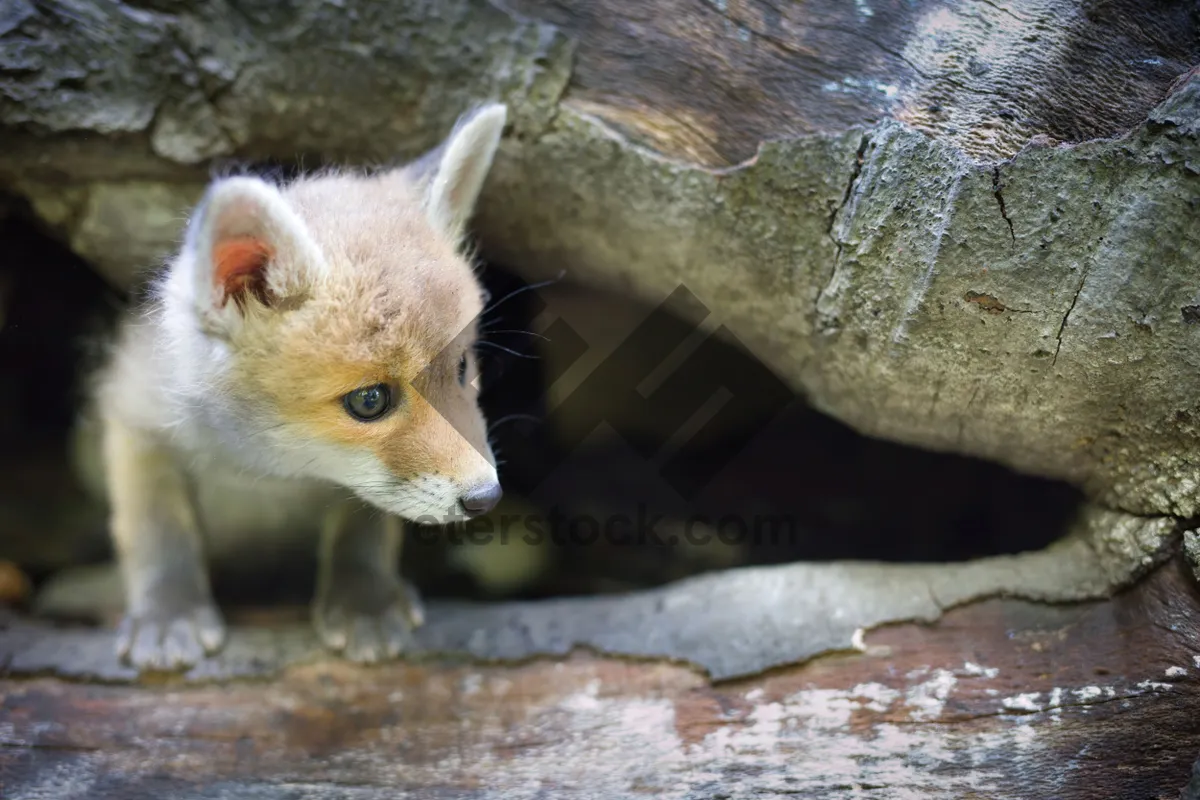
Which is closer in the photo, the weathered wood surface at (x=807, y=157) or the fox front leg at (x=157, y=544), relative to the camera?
the weathered wood surface at (x=807, y=157)

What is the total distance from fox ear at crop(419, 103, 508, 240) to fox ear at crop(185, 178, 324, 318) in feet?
1.43

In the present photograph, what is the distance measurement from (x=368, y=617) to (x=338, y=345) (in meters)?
0.89

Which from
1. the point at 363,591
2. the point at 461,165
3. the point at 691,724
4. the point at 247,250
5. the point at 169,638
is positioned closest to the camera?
the point at 247,250

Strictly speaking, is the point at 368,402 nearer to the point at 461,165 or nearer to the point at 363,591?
the point at 461,165

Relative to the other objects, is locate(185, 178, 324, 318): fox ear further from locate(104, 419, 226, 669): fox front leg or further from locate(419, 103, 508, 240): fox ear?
locate(104, 419, 226, 669): fox front leg

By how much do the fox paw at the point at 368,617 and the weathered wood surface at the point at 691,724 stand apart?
84 millimetres

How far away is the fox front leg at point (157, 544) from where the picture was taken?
7.84 feet

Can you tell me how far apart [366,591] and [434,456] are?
0.75 metres

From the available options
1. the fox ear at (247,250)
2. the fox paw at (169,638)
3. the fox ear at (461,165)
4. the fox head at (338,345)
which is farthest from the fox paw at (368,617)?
the fox ear at (461,165)

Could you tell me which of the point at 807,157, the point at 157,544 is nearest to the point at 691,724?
the point at 807,157

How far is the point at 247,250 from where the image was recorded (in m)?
1.91

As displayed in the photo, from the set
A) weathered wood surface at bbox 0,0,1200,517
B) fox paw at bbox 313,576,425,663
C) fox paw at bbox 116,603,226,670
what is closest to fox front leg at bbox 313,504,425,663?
fox paw at bbox 313,576,425,663

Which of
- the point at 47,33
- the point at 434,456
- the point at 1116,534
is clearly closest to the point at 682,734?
the point at 434,456

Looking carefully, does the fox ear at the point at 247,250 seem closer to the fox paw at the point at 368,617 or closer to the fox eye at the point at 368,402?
the fox eye at the point at 368,402
